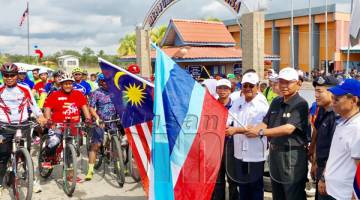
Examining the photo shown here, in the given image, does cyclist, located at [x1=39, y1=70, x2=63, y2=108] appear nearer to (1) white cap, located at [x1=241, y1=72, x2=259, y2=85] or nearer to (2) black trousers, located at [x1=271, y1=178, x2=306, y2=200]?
(1) white cap, located at [x1=241, y1=72, x2=259, y2=85]

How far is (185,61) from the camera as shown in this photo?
65.5 ft

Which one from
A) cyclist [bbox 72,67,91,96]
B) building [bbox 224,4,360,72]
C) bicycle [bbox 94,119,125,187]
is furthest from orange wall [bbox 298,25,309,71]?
bicycle [bbox 94,119,125,187]

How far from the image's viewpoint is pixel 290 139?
393 cm

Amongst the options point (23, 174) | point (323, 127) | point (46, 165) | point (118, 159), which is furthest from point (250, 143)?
point (46, 165)

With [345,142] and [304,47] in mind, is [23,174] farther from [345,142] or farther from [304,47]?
[304,47]

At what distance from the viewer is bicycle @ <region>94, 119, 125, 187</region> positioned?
6038mm

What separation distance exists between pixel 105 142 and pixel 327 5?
126ft

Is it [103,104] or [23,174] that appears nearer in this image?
[23,174]

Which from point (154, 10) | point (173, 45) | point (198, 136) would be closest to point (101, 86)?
point (198, 136)

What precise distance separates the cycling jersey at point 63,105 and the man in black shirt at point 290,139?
10.4ft

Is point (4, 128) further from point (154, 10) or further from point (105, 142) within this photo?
point (154, 10)

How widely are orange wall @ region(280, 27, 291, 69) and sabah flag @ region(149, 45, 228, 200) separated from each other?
42899mm

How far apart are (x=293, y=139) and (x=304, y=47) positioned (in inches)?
1646

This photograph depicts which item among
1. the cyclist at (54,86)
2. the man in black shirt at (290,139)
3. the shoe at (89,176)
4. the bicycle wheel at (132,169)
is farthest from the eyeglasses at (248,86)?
the shoe at (89,176)
